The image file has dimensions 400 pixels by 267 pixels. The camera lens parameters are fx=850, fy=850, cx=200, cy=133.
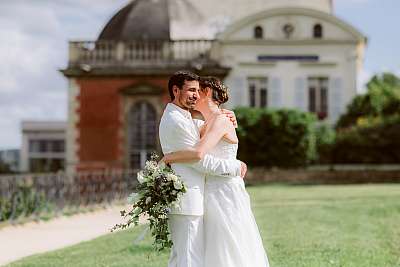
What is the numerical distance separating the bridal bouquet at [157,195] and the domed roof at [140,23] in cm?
3253

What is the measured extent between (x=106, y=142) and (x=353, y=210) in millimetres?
20641

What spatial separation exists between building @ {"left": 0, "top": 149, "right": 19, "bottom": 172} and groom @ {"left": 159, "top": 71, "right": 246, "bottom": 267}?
1569 inches

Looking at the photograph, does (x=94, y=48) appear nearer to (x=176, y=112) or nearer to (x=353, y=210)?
(x=353, y=210)

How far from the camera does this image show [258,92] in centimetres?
3819

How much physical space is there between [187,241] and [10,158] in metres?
41.6

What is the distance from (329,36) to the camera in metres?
37.8

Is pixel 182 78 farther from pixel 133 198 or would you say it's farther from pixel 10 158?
pixel 10 158

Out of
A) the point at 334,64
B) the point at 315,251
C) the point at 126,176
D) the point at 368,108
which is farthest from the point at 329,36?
the point at 315,251

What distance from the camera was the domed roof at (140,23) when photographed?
39.1 meters

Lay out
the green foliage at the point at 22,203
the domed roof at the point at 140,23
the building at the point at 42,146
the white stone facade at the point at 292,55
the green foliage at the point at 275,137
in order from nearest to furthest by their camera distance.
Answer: the green foliage at the point at 22,203
the green foliage at the point at 275,137
the white stone facade at the point at 292,55
the domed roof at the point at 140,23
the building at the point at 42,146

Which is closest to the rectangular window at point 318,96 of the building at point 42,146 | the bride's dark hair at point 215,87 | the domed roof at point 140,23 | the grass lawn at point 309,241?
the domed roof at point 140,23

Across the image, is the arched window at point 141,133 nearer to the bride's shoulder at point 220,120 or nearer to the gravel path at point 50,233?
the gravel path at point 50,233

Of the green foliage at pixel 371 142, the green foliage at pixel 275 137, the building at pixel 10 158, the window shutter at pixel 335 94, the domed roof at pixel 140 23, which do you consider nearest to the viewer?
the green foliage at pixel 275 137

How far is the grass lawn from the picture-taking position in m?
10.1
